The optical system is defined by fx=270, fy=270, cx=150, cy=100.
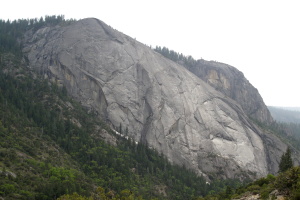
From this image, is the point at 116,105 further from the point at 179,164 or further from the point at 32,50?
the point at 32,50

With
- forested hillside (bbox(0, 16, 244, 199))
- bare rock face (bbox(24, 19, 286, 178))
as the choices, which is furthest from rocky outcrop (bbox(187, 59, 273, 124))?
forested hillside (bbox(0, 16, 244, 199))

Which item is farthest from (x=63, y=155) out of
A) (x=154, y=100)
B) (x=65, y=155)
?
(x=154, y=100)

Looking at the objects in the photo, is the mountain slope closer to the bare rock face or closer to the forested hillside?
the forested hillside

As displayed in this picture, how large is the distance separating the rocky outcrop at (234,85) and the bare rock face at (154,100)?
2941cm

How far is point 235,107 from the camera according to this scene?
149500mm

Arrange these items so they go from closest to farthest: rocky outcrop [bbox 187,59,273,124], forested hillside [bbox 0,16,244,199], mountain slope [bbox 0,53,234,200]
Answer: mountain slope [bbox 0,53,234,200] → forested hillside [bbox 0,16,244,199] → rocky outcrop [bbox 187,59,273,124]

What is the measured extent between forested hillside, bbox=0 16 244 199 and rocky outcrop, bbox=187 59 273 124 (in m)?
82.8

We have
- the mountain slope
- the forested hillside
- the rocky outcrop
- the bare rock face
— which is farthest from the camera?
the rocky outcrop

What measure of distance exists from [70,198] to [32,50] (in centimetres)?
11738

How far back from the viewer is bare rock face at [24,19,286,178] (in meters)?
122

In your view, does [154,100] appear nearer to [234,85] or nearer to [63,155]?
[63,155]

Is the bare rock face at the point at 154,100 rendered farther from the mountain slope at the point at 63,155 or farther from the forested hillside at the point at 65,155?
the mountain slope at the point at 63,155

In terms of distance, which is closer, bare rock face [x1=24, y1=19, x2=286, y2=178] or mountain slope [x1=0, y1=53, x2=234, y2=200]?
mountain slope [x1=0, y1=53, x2=234, y2=200]

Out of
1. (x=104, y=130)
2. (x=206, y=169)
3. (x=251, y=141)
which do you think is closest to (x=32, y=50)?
(x=104, y=130)
